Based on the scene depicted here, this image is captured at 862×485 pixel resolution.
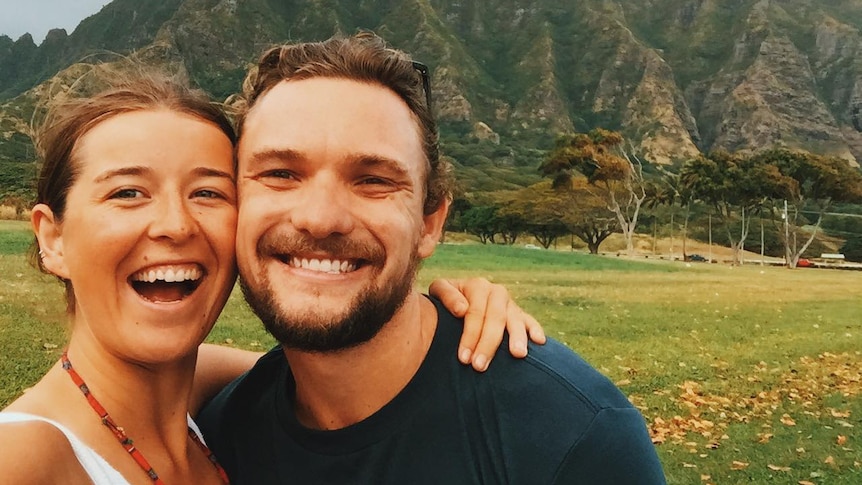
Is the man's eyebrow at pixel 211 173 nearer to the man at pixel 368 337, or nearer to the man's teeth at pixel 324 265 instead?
the man at pixel 368 337

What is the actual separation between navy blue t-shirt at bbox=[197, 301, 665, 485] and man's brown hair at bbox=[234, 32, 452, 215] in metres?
0.79

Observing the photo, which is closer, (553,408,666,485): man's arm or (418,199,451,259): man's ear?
(553,408,666,485): man's arm

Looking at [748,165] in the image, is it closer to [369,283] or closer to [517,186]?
[369,283]

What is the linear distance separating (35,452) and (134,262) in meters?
0.68

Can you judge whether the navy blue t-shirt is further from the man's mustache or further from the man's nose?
the man's nose

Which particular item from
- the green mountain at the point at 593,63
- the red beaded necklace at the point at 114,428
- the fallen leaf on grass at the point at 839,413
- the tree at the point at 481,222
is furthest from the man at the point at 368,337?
the green mountain at the point at 593,63

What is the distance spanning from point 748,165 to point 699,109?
134300 mm

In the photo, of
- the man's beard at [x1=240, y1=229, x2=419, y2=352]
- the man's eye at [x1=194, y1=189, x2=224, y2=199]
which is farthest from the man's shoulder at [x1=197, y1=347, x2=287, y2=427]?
the man's eye at [x1=194, y1=189, x2=224, y2=199]

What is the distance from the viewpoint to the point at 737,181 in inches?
1635

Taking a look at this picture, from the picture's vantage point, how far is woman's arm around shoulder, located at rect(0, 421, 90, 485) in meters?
1.82

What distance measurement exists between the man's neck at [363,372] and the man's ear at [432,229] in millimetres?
365

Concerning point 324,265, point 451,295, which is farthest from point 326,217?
point 451,295

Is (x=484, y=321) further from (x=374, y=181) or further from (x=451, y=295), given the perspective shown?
(x=374, y=181)

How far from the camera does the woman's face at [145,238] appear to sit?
237 centimetres
